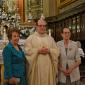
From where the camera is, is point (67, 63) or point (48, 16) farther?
point (48, 16)

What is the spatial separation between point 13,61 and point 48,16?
11.4 meters

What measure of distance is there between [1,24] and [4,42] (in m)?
2.00

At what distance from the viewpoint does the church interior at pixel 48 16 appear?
362 inches

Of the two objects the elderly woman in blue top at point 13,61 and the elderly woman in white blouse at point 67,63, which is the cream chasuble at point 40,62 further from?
the elderly woman in blue top at point 13,61

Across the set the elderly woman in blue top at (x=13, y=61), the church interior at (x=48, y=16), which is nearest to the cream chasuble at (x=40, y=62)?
the elderly woman in blue top at (x=13, y=61)

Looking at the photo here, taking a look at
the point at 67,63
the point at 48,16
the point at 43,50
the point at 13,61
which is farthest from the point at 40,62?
the point at 48,16

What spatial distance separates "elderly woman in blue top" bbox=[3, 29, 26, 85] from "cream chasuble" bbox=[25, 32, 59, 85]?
12.1 inches

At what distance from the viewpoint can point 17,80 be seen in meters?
4.80

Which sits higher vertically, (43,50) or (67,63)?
(43,50)

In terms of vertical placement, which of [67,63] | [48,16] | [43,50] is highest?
[48,16]

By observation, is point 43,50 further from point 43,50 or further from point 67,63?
point 67,63

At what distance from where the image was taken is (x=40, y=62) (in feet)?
17.4

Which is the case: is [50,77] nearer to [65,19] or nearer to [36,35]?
[36,35]

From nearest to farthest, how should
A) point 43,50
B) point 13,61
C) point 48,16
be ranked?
point 13,61 → point 43,50 → point 48,16
